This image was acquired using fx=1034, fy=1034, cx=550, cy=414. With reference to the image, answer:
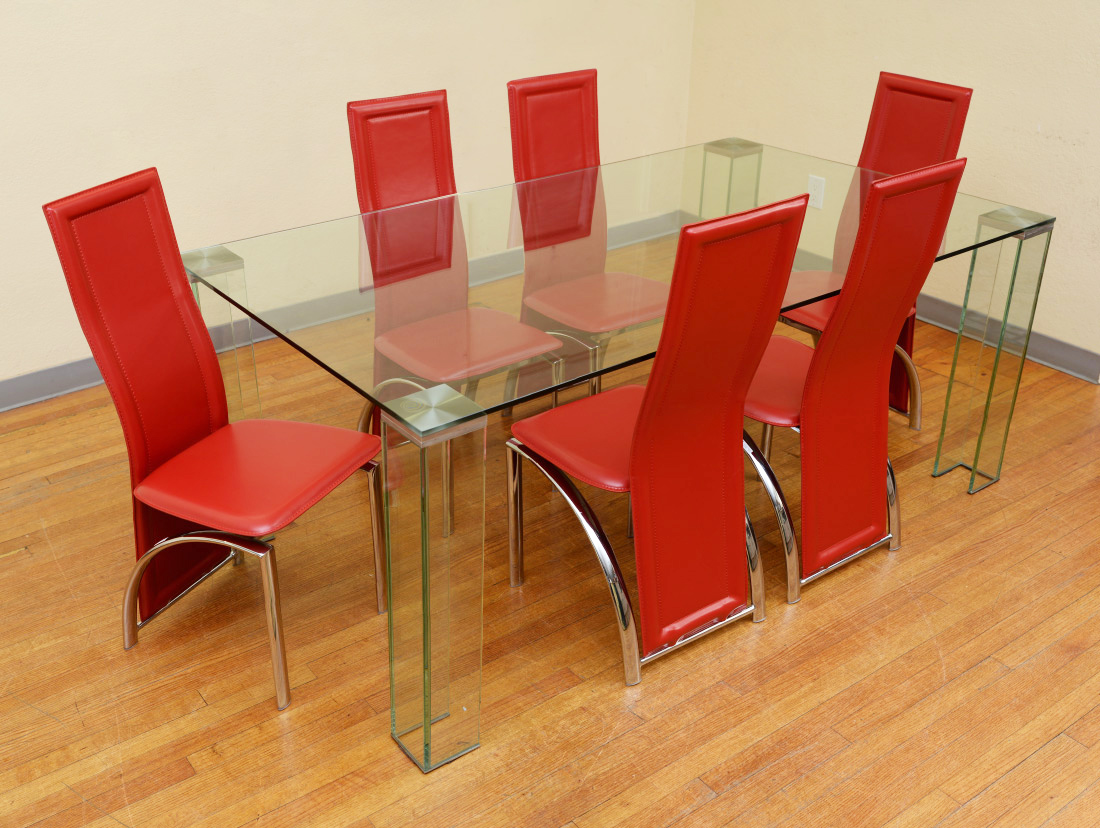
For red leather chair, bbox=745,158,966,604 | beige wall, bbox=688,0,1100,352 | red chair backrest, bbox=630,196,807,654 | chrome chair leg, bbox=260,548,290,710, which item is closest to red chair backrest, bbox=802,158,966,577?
red leather chair, bbox=745,158,966,604

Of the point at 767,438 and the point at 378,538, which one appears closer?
the point at 378,538

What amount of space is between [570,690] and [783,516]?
645 mm

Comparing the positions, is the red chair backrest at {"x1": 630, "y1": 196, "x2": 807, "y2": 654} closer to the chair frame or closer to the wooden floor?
the wooden floor

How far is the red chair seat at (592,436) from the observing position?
2111 millimetres

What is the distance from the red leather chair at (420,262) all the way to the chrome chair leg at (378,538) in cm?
Result: 34

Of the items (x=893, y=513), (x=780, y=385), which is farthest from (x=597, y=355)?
(x=893, y=513)

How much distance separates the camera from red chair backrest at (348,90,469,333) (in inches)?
93.5

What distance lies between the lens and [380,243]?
258 centimetres

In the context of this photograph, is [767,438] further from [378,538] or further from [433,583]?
[433,583]

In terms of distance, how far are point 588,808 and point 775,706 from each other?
48cm

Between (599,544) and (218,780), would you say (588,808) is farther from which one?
(218,780)

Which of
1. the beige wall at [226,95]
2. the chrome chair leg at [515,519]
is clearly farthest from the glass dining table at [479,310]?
the beige wall at [226,95]

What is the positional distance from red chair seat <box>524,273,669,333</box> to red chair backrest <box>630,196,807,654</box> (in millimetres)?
240

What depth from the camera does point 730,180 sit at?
3.13m
